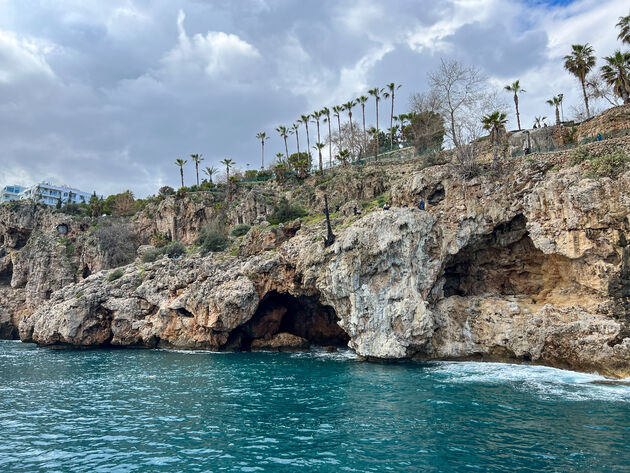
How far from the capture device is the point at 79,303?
36.0 meters

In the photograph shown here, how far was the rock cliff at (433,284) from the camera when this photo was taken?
20859 mm

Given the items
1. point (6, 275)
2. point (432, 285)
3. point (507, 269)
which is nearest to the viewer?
point (432, 285)

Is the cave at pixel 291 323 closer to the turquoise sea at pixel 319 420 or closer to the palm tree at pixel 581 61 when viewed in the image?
the turquoise sea at pixel 319 420

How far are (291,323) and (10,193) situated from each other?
126043 mm

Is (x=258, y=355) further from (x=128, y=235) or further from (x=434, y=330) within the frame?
(x=128, y=235)

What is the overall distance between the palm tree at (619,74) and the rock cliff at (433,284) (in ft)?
55.1

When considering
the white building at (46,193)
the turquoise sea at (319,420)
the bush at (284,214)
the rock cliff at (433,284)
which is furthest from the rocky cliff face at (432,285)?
the white building at (46,193)

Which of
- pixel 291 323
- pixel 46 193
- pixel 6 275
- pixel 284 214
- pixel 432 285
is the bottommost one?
pixel 291 323

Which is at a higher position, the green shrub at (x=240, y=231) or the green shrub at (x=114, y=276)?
the green shrub at (x=240, y=231)

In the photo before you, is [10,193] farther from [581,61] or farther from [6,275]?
[581,61]

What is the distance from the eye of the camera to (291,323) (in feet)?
120

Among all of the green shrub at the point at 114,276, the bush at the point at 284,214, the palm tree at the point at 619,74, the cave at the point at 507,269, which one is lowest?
the cave at the point at 507,269

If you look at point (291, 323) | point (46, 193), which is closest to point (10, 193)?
point (46, 193)

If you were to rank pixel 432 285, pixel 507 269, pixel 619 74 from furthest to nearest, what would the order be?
pixel 619 74, pixel 507 269, pixel 432 285
